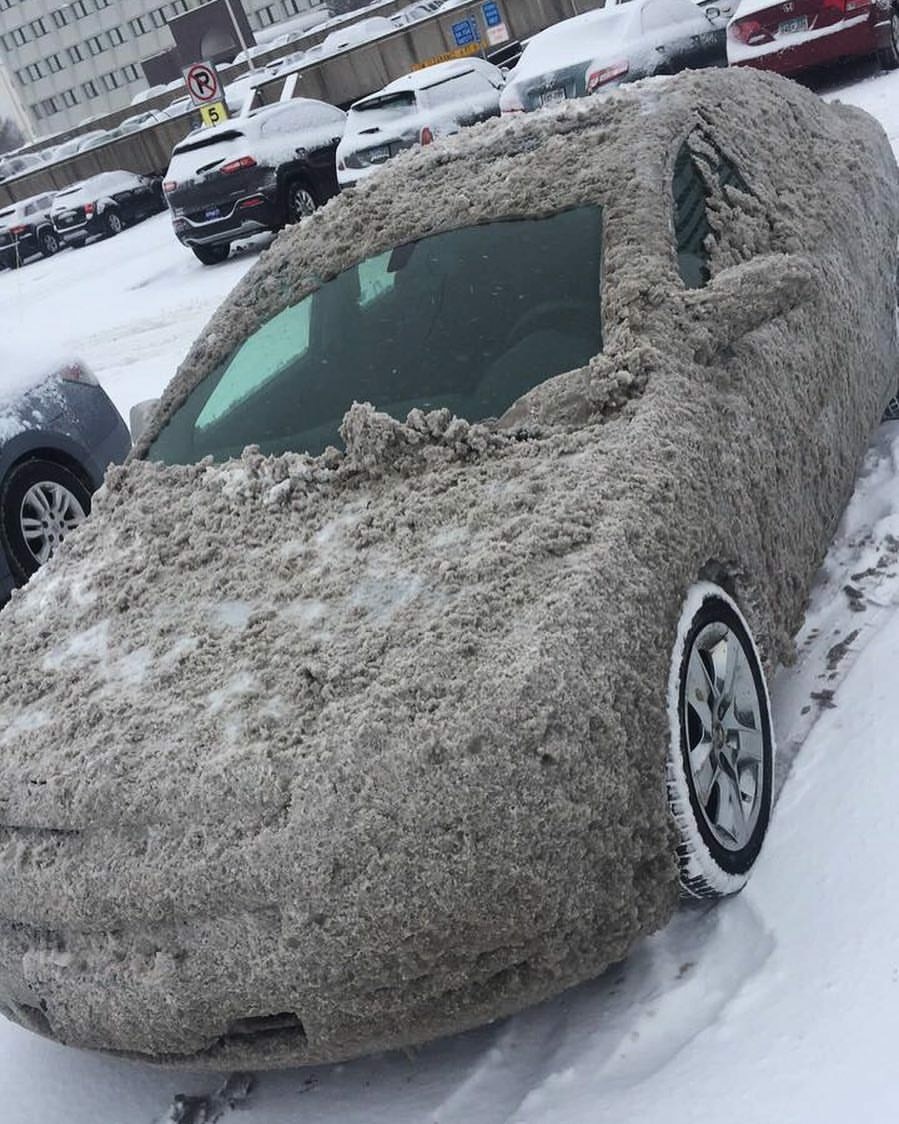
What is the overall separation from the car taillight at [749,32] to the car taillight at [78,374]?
27.5ft

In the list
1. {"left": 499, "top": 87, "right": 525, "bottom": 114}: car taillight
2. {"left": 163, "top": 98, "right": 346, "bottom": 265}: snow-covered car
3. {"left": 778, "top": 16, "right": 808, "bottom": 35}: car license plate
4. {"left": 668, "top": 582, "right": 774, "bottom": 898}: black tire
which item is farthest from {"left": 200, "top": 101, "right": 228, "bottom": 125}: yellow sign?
{"left": 668, "top": 582, "right": 774, "bottom": 898}: black tire

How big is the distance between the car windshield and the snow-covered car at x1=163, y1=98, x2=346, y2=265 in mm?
12119

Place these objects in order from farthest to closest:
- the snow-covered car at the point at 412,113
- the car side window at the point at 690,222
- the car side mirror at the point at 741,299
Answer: the snow-covered car at the point at 412,113, the car side window at the point at 690,222, the car side mirror at the point at 741,299

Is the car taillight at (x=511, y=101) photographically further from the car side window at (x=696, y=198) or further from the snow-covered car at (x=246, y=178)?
the car side window at (x=696, y=198)

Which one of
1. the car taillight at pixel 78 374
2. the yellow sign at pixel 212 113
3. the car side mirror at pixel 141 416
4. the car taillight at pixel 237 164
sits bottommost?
the car taillight at pixel 78 374

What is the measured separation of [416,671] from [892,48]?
1175 centimetres

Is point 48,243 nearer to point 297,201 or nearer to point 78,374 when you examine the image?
point 297,201

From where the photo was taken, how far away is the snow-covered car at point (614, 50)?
13.4 metres

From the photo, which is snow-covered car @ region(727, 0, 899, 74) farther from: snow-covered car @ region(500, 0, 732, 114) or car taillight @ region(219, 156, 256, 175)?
car taillight @ region(219, 156, 256, 175)

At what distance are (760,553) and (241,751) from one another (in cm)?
146

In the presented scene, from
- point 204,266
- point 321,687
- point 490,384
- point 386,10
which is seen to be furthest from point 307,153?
point 386,10

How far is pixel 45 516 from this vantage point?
21.0ft

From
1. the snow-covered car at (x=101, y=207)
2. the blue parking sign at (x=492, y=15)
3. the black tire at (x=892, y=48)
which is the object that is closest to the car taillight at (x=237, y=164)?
the black tire at (x=892, y=48)

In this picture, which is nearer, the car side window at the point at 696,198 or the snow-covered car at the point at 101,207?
the car side window at the point at 696,198
